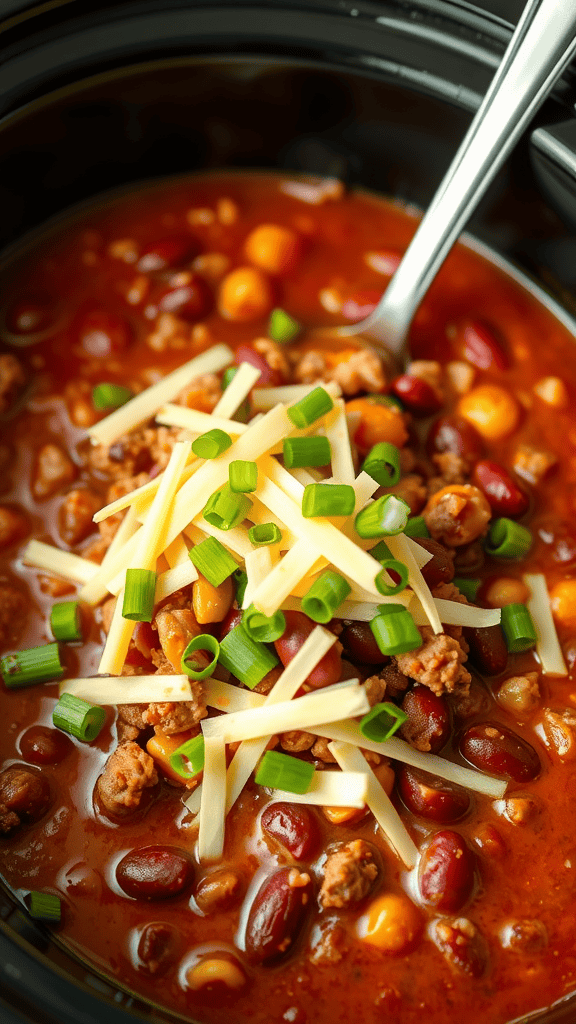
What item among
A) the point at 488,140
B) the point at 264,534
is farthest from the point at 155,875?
the point at 488,140

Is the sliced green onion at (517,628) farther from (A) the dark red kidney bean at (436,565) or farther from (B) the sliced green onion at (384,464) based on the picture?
(B) the sliced green onion at (384,464)

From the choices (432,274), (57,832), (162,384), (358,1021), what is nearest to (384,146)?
(432,274)

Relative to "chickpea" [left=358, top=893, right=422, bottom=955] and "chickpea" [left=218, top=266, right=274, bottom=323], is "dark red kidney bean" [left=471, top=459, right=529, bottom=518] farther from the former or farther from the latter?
"chickpea" [left=358, top=893, right=422, bottom=955]

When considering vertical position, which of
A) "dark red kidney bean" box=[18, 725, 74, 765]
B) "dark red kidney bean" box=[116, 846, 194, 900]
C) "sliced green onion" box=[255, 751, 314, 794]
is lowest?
"dark red kidney bean" box=[18, 725, 74, 765]

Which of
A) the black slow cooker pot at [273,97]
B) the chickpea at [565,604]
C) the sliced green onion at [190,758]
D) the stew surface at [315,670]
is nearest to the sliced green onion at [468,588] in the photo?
the stew surface at [315,670]

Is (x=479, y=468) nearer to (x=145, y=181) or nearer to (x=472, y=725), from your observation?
(x=472, y=725)

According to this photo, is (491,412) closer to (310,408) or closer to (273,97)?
(310,408)

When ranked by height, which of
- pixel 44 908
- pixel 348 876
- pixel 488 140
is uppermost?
pixel 488 140

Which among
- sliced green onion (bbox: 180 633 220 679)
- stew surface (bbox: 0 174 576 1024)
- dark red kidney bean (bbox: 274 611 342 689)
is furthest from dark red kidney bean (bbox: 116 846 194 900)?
dark red kidney bean (bbox: 274 611 342 689)
